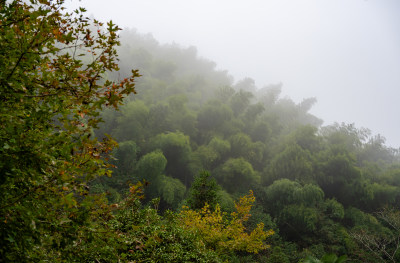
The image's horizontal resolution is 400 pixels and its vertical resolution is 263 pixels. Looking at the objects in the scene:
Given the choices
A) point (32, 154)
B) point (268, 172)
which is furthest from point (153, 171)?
point (32, 154)

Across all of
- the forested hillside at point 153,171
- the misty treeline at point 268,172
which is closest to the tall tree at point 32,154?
the forested hillside at point 153,171

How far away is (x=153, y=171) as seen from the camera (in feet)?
40.1

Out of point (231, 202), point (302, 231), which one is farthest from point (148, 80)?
point (302, 231)

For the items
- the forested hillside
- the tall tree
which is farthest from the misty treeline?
the tall tree

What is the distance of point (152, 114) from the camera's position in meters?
16.2

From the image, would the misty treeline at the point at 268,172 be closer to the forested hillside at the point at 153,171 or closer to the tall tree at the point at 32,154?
the forested hillside at the point at 153,171

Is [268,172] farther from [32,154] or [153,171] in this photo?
[32,154]

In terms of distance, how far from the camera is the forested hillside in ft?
5.01

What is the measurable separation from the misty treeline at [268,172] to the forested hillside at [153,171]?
0.09 meters

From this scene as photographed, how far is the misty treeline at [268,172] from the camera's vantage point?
39.1ft

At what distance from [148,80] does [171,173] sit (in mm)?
10646

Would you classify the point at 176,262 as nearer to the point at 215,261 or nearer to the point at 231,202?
the point at 215,261

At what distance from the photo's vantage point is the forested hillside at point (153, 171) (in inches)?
60.2

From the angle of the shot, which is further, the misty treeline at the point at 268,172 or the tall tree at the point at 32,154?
the misty treeline at the point at 268,172
